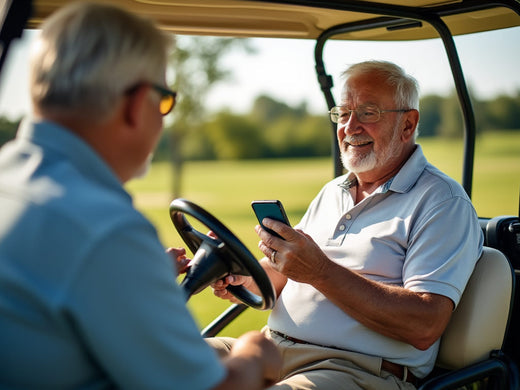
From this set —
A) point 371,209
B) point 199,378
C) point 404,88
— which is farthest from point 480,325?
point 199,378

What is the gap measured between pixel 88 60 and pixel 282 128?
97.3 ft

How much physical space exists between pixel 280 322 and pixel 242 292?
22cm

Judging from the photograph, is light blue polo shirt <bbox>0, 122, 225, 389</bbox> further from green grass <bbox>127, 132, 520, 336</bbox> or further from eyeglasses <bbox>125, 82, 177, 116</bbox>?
green grass <bbox>127, 132, 520, 336</bbox>

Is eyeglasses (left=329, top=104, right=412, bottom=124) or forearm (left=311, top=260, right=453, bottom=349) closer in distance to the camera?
forearm (left=311, top=260, right=453, bottom=349)

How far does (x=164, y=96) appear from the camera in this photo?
127 cm

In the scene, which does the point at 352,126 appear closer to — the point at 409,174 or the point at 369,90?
the point at 369,90


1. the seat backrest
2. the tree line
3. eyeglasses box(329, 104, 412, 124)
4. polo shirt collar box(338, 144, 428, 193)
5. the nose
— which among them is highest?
eyeglasses box(329, 104, 412, 124)

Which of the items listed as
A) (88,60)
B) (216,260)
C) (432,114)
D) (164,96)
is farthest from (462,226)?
(432,114)

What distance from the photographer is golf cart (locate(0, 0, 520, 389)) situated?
6.70ft

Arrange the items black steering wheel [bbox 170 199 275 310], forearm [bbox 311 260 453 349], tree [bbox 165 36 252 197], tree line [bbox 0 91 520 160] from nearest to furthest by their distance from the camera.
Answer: black steering wheel [bbox 170 199 275 310], forearm [bbox 311 260 453 349], tree [bbox 165 36 252 197], tree line [bbox 0 91 520 160]

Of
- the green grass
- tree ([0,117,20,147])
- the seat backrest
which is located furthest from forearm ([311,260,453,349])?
the green grass

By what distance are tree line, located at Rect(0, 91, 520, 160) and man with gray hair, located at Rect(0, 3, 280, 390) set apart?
2355 cm

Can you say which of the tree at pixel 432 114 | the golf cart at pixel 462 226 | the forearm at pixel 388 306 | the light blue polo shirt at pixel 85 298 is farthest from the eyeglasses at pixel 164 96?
the tree at pixel 432 114

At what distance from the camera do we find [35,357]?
3.34ft
